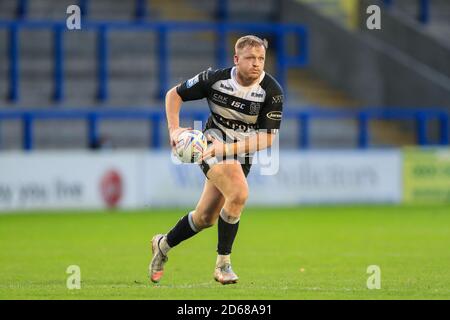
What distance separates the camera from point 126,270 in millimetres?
12258

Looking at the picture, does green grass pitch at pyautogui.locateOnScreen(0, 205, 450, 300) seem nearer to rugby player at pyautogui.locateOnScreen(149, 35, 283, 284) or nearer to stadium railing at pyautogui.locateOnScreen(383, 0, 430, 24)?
rugby player at pyautogui.locateOnScreen(149, 35, 283, 284)

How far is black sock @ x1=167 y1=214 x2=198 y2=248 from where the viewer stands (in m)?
10.8

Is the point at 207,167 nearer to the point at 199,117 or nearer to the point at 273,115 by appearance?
the point at 273,115

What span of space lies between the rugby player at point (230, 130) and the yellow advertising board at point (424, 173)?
46.7ft

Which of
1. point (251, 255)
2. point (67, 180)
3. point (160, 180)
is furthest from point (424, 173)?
point (251, 255)

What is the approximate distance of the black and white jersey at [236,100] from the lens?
10523mm

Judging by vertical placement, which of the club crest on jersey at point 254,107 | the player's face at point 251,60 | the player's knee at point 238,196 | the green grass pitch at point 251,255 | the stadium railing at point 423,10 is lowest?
the green grass pitch at point 251,255

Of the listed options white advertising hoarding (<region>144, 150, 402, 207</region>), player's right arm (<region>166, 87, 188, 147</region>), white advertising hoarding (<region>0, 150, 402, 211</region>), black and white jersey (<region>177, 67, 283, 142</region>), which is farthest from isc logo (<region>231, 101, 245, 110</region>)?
white advertising hoarding (<region>144, 150, 402, 207</region>)

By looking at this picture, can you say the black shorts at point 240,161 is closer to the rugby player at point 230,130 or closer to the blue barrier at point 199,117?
the rugby player at point 230,130

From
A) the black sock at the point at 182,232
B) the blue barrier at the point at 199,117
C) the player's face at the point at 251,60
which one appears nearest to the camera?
the player's face at the point at 251,60

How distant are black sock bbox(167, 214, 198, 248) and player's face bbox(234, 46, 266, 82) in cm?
145

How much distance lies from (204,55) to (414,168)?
6847mm

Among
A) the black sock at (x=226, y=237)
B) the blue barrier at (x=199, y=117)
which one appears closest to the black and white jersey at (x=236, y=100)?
the black sock at (x=226, y=237)
